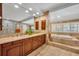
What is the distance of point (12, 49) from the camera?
1778 millimetres

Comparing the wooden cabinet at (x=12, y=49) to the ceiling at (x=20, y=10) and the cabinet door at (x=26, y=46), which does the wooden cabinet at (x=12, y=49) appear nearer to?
the cabinet door at (x=26, y=46)

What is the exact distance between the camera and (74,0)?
5.69ft

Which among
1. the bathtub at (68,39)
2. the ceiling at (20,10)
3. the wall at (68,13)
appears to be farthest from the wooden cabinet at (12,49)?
the wall at (68,13)

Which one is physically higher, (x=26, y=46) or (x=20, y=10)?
(x=20, y=10)

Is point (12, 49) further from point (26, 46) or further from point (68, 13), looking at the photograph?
point (68, 13)

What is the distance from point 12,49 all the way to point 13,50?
39 millimetres

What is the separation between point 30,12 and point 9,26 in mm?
586

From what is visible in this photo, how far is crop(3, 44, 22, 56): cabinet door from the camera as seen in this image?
162 cm

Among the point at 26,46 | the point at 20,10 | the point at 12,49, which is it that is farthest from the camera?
the point at 26,46

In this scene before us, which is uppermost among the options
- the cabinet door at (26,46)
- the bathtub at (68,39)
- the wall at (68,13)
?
the wall at (68,13)

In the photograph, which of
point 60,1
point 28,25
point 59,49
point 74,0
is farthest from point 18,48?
point 74,0

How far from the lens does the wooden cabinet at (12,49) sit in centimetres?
160

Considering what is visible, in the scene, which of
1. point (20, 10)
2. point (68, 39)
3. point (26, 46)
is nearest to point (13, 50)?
point (26, 46)

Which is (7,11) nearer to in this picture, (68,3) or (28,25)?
(28,25)
